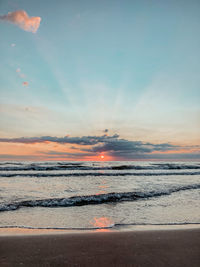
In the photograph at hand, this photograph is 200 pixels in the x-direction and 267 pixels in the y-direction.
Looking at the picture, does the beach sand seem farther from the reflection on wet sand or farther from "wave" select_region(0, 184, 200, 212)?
"wave" select_region(0, 184, 200, 212)

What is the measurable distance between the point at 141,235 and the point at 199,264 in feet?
3.99

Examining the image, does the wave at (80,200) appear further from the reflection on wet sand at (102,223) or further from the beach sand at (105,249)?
the beach sand at (105,249)

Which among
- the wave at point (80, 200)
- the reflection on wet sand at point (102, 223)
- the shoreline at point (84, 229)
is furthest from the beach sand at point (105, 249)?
the wave at point (80, 200)

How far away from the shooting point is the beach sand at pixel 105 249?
8.09 feet

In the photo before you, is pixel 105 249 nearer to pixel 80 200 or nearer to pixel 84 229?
pixel 84 229

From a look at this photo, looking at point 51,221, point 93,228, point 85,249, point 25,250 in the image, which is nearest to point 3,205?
point 51,221

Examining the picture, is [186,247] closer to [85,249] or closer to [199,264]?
[199,264]

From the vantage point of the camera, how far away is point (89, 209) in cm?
609

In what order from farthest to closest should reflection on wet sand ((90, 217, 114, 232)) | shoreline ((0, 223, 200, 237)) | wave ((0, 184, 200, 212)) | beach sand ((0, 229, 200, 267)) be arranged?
wave ((0, 184, 200, 212)) < reflection on wet sand ((90, 217, 114, 232)) < shoreline ((0, 223, 200, 237)) < beach sand ((0, 229, 200, 267))

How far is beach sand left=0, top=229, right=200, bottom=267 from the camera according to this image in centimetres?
246

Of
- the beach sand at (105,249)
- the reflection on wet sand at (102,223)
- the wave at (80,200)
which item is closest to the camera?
the beach sand at (105,249)

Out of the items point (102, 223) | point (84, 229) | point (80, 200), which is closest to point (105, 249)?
point (84, 229)

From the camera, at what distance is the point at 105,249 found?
114 inches

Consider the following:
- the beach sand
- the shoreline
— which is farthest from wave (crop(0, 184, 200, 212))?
the beach sand
